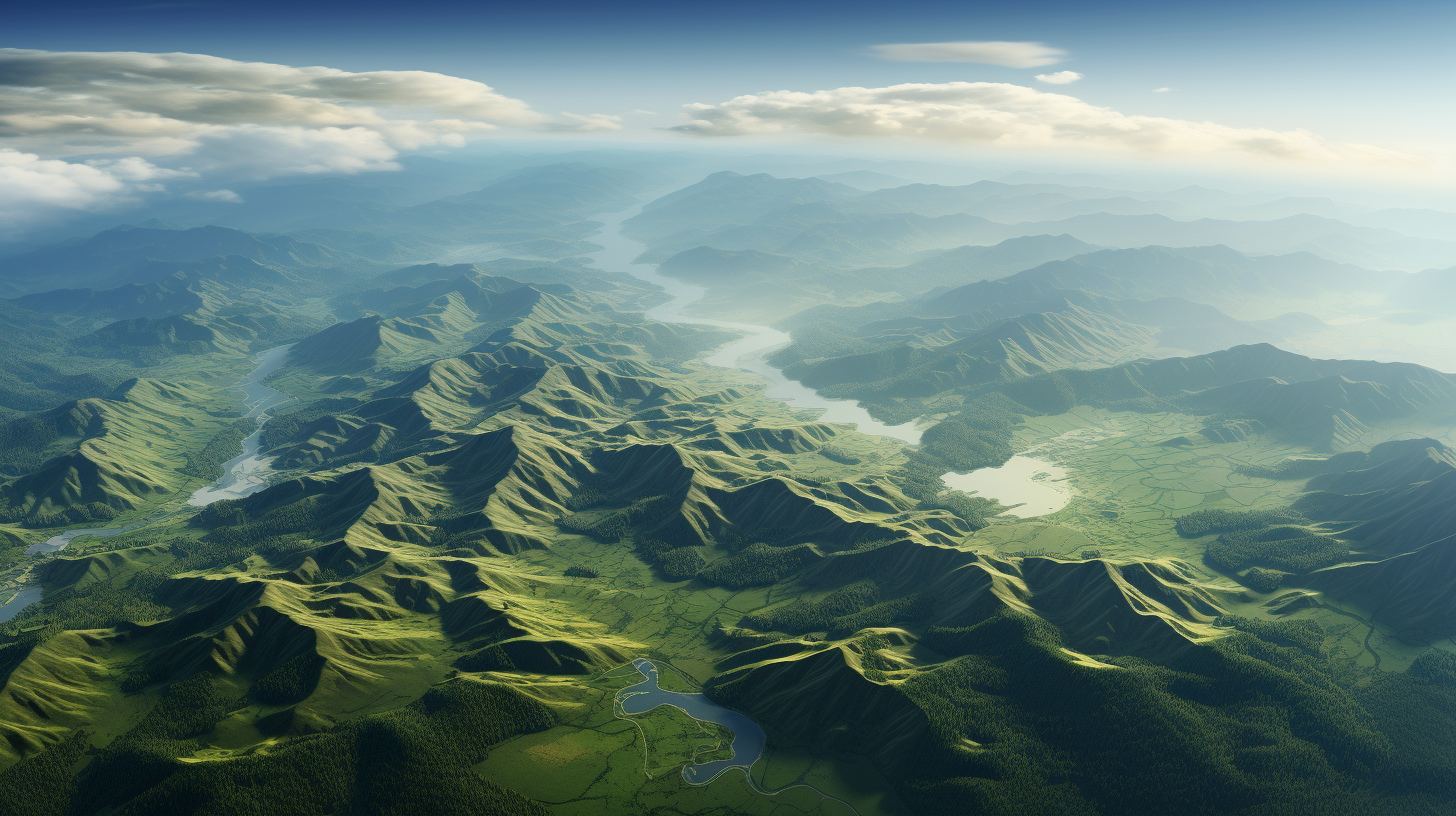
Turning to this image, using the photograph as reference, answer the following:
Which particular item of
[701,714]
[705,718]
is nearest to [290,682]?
[701,714]

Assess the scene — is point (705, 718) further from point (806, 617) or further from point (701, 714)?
point (806, 617)

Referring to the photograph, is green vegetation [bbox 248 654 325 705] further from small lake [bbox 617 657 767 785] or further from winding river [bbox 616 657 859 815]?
small lake [bbox 617 657 767 785]

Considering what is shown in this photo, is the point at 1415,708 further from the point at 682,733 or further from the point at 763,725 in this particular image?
the point at 682,733

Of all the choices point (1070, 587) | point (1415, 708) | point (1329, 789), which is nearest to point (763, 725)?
point (1070, 587)

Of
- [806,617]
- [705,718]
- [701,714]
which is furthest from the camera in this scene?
[806,617]

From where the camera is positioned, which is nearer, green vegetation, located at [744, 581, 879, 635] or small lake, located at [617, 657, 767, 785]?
small lake, located at [617, 657, 767, 785]

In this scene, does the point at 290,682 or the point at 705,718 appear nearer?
the point at 705,718

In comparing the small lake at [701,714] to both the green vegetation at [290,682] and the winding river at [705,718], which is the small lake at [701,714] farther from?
the green vegetation at [290,682]

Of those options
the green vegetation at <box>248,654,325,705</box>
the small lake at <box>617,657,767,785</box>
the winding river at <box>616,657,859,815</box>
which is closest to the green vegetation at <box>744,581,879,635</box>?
the winding river at <box>616,657,859,815</box>
